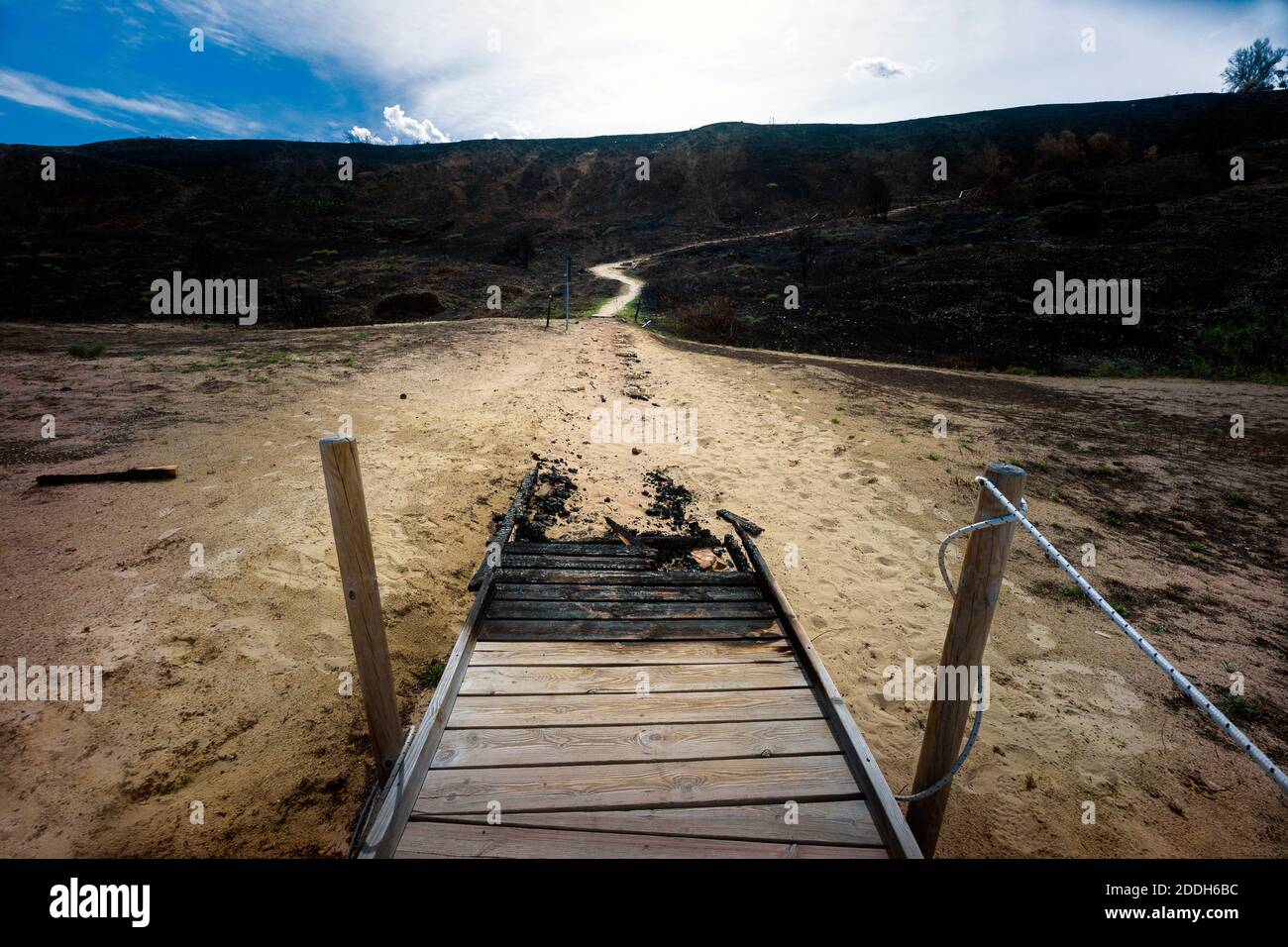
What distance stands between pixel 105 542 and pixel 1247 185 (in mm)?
48955

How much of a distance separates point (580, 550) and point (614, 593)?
1087 millimetres

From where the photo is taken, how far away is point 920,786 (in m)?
2.86

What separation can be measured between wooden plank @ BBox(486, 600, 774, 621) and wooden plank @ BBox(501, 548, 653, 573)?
70 cm

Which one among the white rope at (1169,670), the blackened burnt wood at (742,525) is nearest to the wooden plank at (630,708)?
the white rope at (1169,670)

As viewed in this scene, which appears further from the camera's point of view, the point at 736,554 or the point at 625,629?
the point at 736,554

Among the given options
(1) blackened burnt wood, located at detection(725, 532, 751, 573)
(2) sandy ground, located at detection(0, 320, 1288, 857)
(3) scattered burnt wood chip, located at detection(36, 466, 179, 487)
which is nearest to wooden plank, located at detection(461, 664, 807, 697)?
(2) sandy ground, located at detection(0, 320, 1288, 857)

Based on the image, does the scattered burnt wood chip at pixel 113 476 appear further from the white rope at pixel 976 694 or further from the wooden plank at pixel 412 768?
the white rope at pixel 976 694

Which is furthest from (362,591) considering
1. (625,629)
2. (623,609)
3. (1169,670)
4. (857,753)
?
(1169,670)

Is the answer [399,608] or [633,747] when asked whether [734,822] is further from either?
[399,608]

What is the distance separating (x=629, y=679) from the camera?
11.6ft

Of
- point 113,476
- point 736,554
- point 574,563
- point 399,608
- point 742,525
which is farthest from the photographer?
point 113,476

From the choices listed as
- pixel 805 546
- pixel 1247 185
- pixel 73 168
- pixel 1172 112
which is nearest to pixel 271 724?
pixel 805 546

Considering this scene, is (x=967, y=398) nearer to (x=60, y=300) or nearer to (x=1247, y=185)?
(x=1247, y=185)

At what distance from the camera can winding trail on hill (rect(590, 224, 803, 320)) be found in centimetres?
2527
